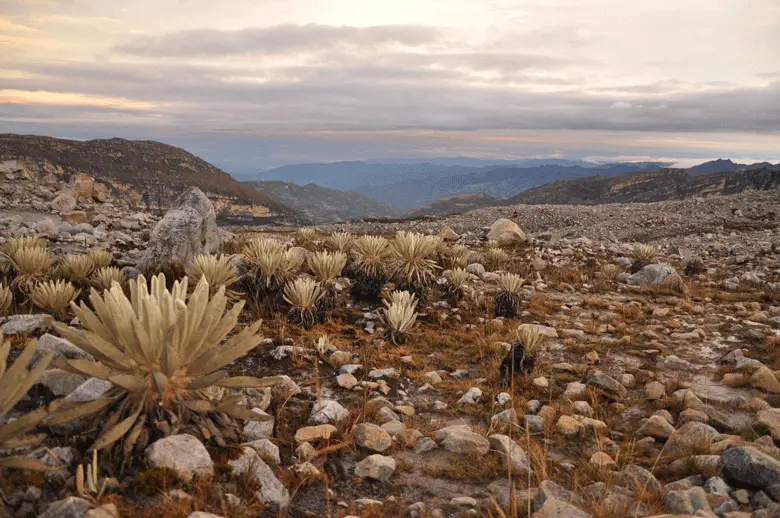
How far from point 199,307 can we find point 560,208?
28.5 m

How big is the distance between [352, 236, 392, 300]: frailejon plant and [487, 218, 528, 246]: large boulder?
389 inches

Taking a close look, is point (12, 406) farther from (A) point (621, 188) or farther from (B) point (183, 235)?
(A) point (621, 188)

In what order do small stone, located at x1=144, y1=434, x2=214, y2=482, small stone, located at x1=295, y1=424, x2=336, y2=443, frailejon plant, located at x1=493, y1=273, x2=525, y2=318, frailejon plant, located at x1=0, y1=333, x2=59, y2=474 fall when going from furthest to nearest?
frailejon plant, located at x1=493, y1=273, x2=525, y2=318 → small stone, located at x1=295, y1=424, x2=336, y2=443 → small stone, located at x1=144, y1=434, x2=214, y2=482 → frailejon plant, located at x1=0, y1=333, x2=59, y2=474

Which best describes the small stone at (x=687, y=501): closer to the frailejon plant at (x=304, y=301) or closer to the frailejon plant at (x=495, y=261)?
the frailejon plant at (x=304, y=301)

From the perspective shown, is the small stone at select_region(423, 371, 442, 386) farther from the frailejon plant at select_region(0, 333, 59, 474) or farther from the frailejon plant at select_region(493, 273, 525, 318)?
the frailejon plant at select_region(0, 333, 59, 474)

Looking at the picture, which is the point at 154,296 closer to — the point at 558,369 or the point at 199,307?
the point at 199,307

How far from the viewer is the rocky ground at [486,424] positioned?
9.51 feet

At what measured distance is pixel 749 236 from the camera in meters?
18.2

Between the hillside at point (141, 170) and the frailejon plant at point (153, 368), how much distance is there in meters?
85.7

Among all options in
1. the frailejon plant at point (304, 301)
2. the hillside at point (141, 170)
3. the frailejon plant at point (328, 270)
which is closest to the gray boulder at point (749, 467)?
the frailejon plant at point (304, 301)

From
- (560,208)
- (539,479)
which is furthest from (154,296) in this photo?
(560,208)

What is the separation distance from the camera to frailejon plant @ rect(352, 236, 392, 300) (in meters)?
8.75

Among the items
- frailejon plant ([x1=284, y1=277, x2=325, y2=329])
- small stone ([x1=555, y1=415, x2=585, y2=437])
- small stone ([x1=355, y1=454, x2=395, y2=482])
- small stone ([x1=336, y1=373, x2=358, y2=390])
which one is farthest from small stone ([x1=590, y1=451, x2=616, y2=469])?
frailejon plant ([x1=284, y1=277, x2=325, y2=329])

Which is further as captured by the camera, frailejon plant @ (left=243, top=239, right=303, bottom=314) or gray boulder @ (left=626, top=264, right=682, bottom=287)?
gray boulder @ (left=626, top=264, right=682, bottom=287)
